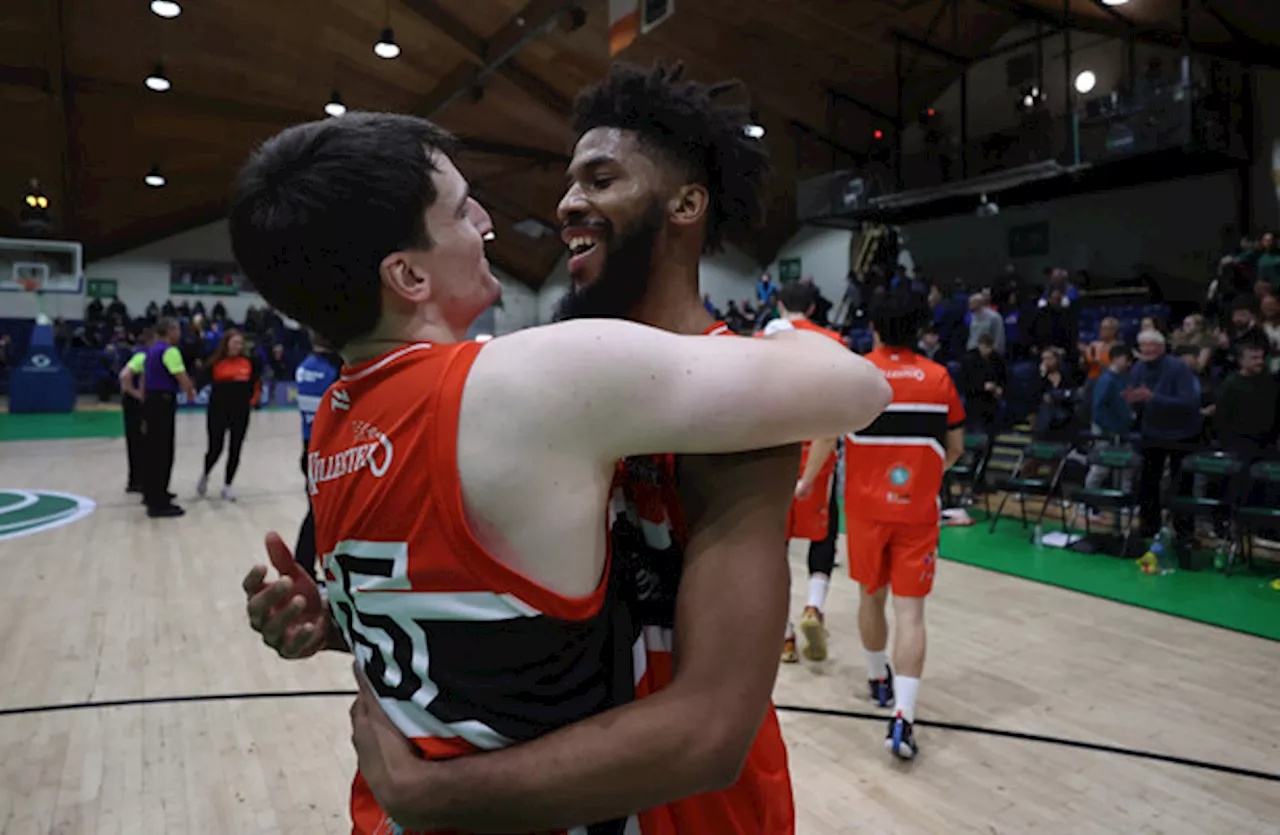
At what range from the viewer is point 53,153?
14836mm

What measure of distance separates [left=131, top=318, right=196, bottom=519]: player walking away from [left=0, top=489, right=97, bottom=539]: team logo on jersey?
26.1 inches

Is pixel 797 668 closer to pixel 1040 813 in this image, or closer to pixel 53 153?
pixel 1040 813

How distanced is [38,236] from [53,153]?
2589mm

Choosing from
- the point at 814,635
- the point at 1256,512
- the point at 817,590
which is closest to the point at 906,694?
the point at 814,635

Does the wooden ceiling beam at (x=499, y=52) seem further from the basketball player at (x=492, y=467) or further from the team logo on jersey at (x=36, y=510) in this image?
the basketball player at (x=492, y=467)

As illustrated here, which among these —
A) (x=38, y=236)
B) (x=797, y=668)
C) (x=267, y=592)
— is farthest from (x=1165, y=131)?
(x=38, y=236)

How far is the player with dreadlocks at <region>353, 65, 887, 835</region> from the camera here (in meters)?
0.75

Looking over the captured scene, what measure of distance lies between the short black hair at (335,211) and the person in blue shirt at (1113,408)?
7.26m

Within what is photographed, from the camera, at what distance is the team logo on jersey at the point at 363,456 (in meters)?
0.81

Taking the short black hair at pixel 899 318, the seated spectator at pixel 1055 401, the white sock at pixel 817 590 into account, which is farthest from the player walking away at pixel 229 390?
the seated spectator at pixel 1055 401

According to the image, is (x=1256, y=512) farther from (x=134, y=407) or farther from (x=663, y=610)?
(x=134, y=407)

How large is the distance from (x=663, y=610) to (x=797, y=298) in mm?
3082

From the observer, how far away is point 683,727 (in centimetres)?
76

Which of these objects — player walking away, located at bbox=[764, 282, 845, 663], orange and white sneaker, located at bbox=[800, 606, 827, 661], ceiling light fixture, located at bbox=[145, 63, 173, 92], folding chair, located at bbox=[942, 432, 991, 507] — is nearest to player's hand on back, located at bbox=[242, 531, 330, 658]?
player walking away, located at bbox=[764, 282, 845, 663]
